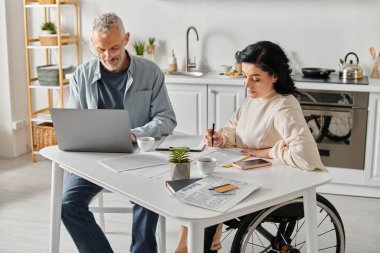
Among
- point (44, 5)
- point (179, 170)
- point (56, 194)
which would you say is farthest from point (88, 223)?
point (44, 5)

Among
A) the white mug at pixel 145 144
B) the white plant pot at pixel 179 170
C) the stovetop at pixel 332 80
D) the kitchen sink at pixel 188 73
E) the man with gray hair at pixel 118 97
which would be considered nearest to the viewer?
the white plant pot at pixel 179 170

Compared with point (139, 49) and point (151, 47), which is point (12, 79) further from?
point (151, 47)

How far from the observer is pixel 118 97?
300cm

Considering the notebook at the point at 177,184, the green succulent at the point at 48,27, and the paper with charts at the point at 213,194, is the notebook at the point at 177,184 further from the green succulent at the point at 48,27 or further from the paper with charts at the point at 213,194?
the green succulent at the point at 48,27

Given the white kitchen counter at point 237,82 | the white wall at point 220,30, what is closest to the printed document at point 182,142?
the white kitchen counter at point 237,82

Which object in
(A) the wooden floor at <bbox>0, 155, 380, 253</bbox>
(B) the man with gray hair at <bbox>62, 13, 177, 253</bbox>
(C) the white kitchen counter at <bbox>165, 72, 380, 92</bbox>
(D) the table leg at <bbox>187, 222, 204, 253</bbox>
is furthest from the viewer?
(C) the white kitchen counter at <bbox>165, 72, 380, 92</bbox>

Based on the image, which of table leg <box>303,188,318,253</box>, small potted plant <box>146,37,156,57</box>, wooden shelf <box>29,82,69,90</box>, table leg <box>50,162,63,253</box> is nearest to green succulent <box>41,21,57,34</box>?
wooden shelf <box>29,82,69,90</box>

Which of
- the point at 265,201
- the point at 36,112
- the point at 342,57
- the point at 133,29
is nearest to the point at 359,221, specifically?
the point at 342,57

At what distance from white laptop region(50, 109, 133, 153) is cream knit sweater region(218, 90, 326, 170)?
0.50m

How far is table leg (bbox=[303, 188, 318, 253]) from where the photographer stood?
2.17 metres

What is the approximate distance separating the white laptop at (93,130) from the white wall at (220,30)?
101 inches

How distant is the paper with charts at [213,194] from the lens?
1876 millimetres

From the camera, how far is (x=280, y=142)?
239cm

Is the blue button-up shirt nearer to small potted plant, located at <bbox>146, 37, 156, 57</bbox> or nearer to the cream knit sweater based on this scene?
the cream knit sweater
